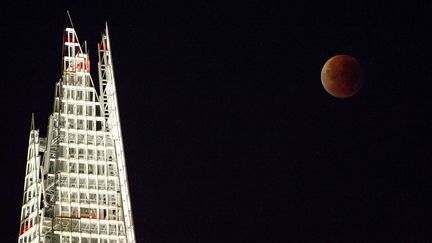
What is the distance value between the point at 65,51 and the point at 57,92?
449 centimetres

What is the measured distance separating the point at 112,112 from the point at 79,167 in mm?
5866

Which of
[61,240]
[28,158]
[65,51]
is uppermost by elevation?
[65,51]

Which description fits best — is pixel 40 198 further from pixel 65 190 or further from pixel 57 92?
pixel 57 92

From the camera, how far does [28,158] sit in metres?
89.3

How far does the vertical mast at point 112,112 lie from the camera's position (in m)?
82.9

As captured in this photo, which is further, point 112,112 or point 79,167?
point 112,112

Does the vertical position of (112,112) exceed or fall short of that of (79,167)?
it exceeds it

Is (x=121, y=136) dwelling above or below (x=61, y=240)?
above

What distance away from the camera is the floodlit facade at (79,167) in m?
82.6

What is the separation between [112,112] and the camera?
87.6m

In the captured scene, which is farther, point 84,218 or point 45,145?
point 45,145

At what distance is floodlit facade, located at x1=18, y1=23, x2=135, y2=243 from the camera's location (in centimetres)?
8256

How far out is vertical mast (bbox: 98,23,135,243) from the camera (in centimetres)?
8294

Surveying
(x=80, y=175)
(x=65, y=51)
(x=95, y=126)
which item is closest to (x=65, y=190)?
(x=80, y=175)
